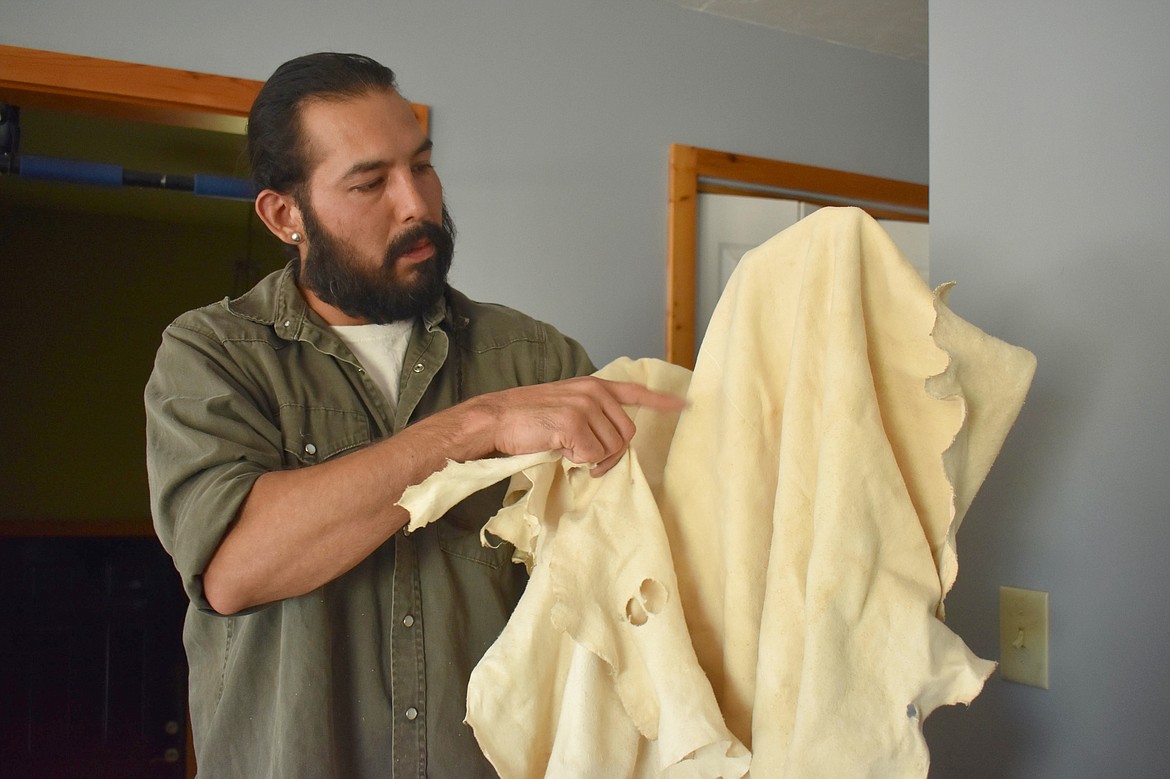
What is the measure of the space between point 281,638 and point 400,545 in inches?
6.5

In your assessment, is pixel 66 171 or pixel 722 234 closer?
pixel 66 171

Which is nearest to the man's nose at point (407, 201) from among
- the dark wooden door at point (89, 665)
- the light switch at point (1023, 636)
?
the light switch at point (1023, 636)

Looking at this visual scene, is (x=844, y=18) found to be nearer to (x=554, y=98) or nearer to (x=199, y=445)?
(x=554, y=98)

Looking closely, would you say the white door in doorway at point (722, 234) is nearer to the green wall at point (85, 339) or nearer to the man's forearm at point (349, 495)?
the man's forearm at point (349, 495)

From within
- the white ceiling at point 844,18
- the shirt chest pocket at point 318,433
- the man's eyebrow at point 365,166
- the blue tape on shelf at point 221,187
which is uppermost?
the white ceiling at point 844,18

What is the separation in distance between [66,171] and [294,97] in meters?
1.25

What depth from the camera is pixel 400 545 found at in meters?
1.16

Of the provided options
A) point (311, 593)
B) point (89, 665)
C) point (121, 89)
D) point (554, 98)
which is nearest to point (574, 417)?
point (311, 593)

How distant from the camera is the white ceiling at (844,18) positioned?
2.56 meters

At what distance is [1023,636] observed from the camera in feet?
3.49

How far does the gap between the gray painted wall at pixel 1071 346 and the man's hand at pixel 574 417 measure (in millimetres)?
445

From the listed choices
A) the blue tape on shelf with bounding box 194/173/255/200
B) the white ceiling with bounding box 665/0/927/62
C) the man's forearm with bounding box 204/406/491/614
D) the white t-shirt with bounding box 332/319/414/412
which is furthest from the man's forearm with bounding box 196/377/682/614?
the white ceiling with bounding box 665/0/927/62

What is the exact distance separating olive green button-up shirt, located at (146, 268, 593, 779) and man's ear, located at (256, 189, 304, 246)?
0.51 feet

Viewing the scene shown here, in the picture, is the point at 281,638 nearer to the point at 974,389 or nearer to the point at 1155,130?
the point at 974,389
